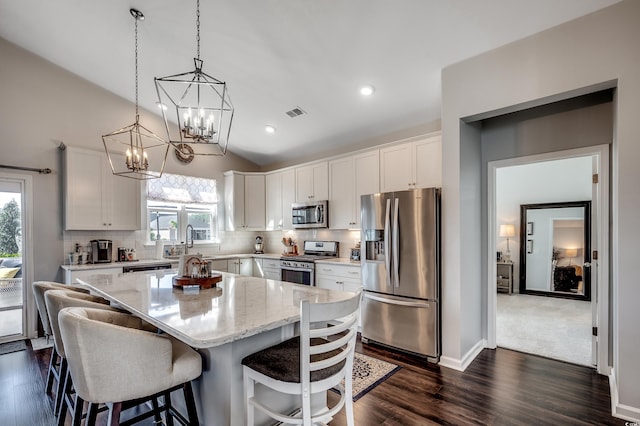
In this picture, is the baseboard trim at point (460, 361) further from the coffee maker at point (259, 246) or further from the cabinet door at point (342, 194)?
the coffee maker at point (259, 246)

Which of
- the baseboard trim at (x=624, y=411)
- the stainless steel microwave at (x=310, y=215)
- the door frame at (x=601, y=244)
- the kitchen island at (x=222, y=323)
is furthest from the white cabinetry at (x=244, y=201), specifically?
the baseboard trim at (x=624, y=411)

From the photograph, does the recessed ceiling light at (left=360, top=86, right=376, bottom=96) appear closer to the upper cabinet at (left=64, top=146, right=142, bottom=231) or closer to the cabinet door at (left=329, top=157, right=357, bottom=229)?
the cabinet door at (left=329, top=157, right=357, bottom=229)

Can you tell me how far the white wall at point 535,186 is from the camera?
5816 millimetres

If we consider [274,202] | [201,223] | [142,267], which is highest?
[274,202]

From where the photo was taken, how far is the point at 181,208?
539 centimetres

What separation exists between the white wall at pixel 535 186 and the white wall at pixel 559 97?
3.39m

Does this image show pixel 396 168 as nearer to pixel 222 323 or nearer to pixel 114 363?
pixel 222 323

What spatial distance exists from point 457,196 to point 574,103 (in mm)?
1419

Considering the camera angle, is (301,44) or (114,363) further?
(301,44)

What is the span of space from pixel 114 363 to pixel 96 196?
3688 mm

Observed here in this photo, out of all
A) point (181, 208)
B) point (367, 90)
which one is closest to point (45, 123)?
point (181, 208)

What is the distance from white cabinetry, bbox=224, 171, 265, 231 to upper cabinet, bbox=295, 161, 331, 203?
962 millimetres

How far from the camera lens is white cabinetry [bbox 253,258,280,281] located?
16.9 feet

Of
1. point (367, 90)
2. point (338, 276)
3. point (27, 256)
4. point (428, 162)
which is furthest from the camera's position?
point (338, 276)
